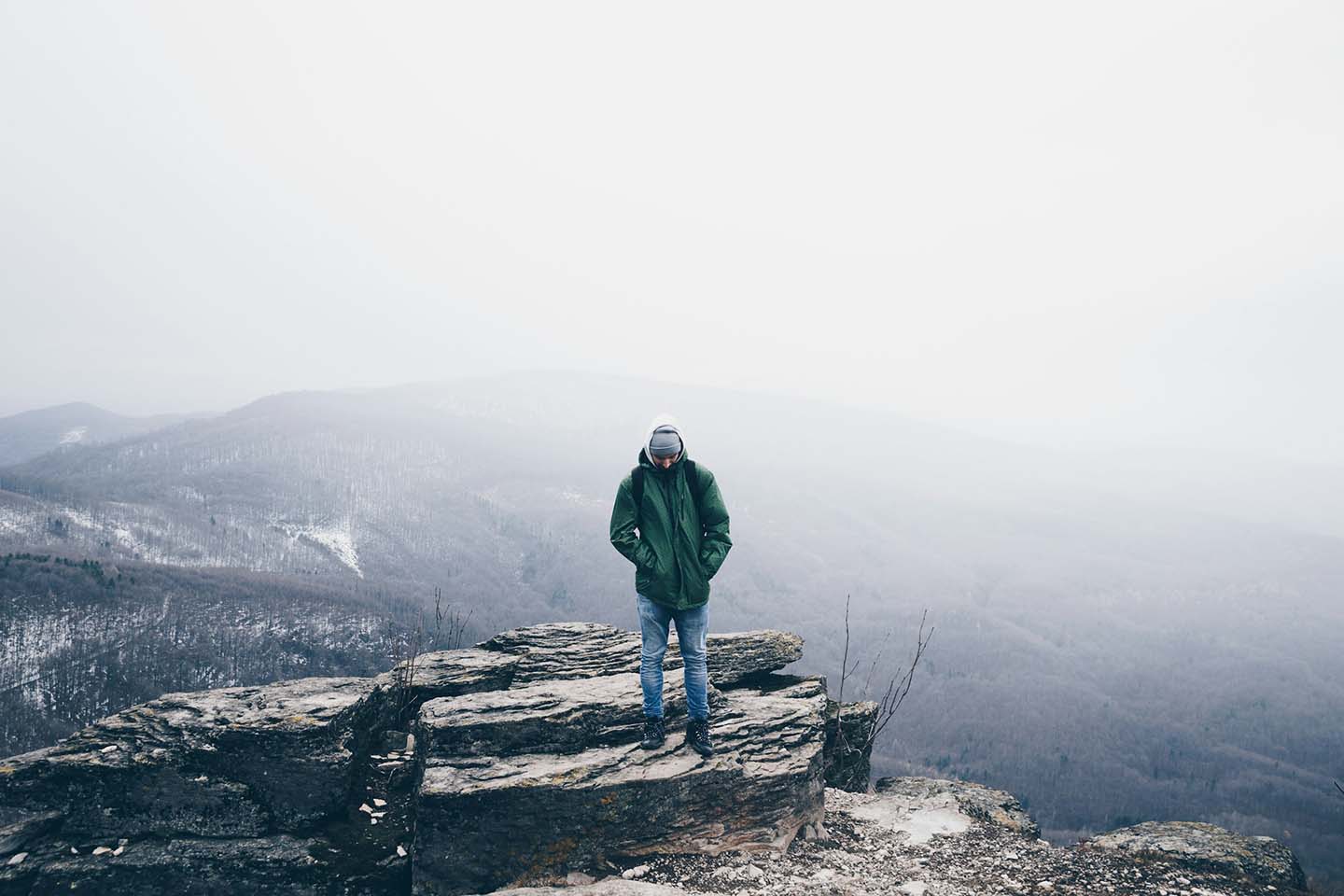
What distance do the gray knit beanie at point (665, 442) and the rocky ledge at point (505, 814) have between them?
226 inches

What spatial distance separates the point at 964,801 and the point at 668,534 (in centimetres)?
1123

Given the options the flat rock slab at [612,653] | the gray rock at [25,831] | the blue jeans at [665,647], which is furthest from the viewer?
the flat rock slab at [612,653]

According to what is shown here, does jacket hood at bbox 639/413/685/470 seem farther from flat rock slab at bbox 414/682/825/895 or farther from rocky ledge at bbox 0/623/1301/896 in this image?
flat rock slab at bbox 414/682/825/895

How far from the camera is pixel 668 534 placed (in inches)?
408

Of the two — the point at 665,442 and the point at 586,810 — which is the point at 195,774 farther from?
the point at 665,442

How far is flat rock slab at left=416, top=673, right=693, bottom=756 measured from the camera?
39.1 feet

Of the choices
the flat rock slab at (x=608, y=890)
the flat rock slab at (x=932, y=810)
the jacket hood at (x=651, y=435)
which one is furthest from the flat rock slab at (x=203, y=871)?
the flat rock slab at (x=932, y=810)

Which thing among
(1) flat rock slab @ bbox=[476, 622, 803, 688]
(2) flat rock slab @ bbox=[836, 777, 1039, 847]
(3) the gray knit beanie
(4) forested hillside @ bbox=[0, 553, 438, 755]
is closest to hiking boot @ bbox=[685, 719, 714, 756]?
(1) flat rock slab @ bbox=[476, 622, 803, 688]

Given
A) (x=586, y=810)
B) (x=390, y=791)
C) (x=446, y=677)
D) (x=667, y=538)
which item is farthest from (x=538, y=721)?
(x=667, y=538)

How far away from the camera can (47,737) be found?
97.9 metres

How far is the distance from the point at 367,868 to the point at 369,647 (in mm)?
136663

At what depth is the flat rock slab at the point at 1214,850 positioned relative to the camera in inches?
490

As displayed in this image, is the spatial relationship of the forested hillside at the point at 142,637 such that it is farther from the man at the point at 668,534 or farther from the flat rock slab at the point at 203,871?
the man at the point at 668,534

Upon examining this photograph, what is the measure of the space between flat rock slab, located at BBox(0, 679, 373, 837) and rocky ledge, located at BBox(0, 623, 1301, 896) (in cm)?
4
